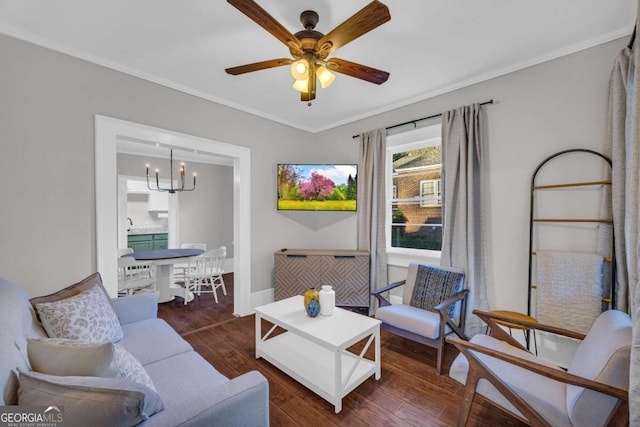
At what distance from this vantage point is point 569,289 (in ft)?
6.68

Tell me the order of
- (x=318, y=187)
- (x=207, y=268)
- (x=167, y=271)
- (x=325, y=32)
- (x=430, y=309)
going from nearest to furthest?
(x=325, y=32) < (x=430, y=309) < (x=318, y=187) < (x=167, y=271) < (x=207, y=268)

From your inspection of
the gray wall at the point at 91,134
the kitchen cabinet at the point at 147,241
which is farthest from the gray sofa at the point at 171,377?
the kitchen cabinet at the point at 147,241

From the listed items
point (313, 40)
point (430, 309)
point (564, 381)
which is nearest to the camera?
point (564, 381)

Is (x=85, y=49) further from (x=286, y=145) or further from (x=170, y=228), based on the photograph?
(x=170, y=228)

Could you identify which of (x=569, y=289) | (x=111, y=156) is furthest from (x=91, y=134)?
(x=569, y=289)

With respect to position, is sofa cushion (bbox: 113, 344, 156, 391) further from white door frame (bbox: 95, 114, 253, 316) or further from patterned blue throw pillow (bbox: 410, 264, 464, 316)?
patterned blue throw pillow (bbox: 410, 264, 464, 316)

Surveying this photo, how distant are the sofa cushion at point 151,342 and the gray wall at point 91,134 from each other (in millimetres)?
846

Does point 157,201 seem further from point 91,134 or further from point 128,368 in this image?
point 128,368

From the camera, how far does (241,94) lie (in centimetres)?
298

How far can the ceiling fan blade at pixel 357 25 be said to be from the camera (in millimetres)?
1282

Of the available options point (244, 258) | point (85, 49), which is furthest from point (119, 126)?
point (244, 258)

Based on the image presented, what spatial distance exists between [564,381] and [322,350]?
156 cm

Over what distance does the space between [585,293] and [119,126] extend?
4.08 m

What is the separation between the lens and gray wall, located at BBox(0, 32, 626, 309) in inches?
78.0
